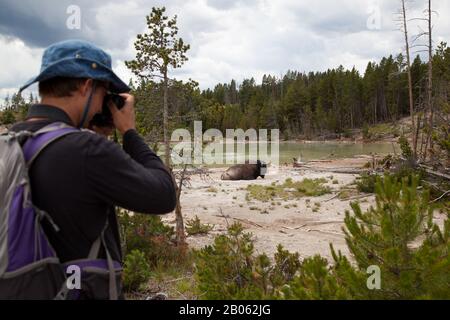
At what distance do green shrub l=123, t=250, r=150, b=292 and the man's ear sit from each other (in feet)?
14.7

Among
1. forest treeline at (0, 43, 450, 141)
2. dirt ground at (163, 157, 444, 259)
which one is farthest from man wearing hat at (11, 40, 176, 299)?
forest treeline at (0, 43, 450, 141)

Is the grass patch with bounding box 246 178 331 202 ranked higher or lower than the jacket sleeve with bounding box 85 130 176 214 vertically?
lower

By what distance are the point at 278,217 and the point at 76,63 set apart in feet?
43.8

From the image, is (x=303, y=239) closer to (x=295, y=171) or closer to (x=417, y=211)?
(x=417, y=211)

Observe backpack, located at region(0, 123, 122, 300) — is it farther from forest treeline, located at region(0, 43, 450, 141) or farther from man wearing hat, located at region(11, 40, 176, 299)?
forest treeline, located at region(0, 43, 450, 141)

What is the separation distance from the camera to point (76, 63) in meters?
2.12

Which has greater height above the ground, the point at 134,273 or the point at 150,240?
the point at 134,273

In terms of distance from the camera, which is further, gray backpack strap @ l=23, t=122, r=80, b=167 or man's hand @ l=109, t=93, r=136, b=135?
man's hand @ l=109, t=93, r=136, b=135

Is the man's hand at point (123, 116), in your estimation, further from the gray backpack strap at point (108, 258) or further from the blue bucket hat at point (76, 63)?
the gray backpack strap at point (108, 258)

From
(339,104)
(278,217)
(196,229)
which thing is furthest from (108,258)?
(339,104)

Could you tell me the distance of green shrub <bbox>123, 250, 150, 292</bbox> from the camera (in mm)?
6125

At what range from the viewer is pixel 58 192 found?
1973 millimetres

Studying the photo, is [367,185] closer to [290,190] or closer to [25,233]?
[290,190]
